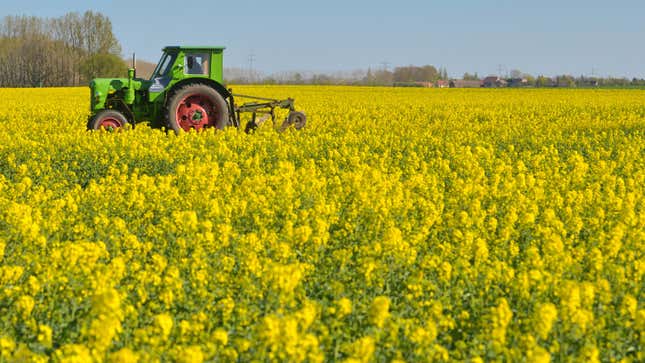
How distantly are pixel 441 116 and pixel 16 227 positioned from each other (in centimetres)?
1983

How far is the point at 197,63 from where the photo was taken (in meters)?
15.4

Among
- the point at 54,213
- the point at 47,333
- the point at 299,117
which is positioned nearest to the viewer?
the point at 47,333

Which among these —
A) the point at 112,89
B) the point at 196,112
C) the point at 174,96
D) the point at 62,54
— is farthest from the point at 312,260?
the point at 62,54

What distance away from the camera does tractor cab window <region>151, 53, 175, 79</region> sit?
15445 millimetres

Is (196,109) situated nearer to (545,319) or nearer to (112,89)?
(112,89)

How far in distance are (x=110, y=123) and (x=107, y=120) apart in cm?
10

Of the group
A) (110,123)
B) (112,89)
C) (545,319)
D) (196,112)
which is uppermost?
(112,89)

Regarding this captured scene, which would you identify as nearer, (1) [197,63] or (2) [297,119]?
(1) [197,63]

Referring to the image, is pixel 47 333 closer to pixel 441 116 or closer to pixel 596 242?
pixel 596 242

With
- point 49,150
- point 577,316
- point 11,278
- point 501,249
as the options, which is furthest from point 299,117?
point 577,316

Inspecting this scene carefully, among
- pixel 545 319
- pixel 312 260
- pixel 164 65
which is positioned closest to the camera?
pixel 545 319

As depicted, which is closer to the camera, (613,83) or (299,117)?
(299,117)

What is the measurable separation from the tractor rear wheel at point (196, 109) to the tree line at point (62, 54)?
5839cm

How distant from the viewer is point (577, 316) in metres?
Result: 4.69
